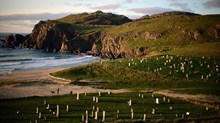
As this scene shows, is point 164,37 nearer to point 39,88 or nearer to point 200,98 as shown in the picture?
point 39,88

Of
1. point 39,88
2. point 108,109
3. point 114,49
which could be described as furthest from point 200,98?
point 114,49

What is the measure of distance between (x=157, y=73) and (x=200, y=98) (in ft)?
74.9

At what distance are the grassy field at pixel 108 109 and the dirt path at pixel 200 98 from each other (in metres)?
2.33

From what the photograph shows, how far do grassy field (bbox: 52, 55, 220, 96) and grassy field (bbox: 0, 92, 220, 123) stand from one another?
1385 cm

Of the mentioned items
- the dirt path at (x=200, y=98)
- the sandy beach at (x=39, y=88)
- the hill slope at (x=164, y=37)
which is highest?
the hill slope at (x=164, y=37)

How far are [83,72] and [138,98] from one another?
33552 millimetres

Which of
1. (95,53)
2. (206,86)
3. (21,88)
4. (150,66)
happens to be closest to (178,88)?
(206,86)

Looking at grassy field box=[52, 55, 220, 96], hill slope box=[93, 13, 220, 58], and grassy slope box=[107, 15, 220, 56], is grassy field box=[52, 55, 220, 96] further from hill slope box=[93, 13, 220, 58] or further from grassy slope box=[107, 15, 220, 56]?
grassy slope box=[107, 15, 220, 56]

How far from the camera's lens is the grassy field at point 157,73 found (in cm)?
7369

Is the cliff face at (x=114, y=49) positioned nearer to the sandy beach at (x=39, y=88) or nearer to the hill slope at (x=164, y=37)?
the hill slope at (x=164, y=37)

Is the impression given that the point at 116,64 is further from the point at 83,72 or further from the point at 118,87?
the point at 118,87

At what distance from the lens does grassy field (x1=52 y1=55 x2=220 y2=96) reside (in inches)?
2901

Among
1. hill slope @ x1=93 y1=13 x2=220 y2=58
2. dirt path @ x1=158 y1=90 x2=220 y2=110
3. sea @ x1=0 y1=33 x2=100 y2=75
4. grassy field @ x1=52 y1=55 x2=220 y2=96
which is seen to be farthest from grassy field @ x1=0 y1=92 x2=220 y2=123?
hill slope @ x1=93 y1=13 x2=220 y2=58

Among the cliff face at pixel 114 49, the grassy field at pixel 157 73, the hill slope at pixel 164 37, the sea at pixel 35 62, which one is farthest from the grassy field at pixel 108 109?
the cliff face at pixel 114 49
